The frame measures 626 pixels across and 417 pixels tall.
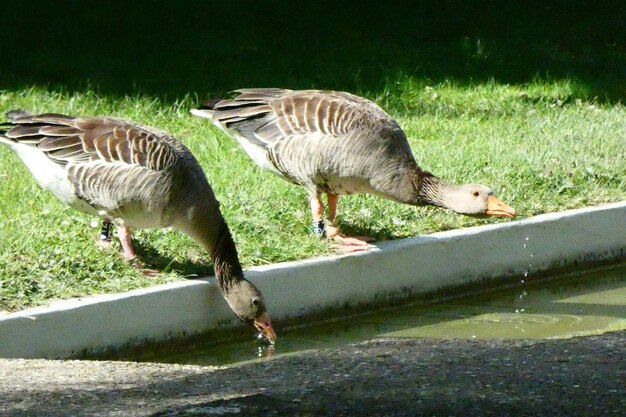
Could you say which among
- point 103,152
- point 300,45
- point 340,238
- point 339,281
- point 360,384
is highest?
point 103,152

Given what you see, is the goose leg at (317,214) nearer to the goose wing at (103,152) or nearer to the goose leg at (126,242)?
the goose wing at (103,152)

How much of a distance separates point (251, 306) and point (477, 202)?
6.12 feet

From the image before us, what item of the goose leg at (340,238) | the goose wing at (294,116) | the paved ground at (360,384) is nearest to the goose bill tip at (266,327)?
the paved ground at (360,384)

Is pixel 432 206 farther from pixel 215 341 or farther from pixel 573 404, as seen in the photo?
pixel 573 404

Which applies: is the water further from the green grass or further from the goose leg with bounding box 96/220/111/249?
the goose leg with bounding box 96/220/111/249

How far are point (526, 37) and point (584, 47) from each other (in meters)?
0.76

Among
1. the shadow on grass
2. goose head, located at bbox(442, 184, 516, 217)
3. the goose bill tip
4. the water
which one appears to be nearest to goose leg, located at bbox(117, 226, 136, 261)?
the water

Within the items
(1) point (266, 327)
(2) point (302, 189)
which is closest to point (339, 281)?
(1) point (266, 327)

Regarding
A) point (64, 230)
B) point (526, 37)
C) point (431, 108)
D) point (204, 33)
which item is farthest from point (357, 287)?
point (526, 37)

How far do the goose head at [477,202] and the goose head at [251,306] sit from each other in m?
1.73

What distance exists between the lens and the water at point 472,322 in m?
7.02

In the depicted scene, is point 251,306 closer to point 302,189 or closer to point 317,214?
point 317,214

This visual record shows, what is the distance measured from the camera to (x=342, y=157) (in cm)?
803

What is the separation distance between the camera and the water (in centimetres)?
702
